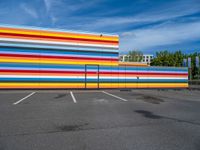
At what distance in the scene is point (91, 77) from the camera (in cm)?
2234

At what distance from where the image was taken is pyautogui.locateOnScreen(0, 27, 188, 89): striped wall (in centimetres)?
2003

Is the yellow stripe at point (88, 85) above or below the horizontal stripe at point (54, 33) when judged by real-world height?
below

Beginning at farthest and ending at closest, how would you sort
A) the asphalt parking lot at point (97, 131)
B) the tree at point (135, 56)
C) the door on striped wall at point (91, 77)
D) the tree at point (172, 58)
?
the tree at point (135, 56) < the tree at point (172, 58) < the door on striped wall at point (91, 77) < the asphalt parking lot at point (97, 131)

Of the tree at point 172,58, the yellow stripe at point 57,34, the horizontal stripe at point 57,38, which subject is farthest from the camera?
the tree at point 172,58

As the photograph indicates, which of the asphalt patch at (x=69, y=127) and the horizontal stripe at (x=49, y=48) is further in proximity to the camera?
the horizontal stripe at (x=49, y=48)

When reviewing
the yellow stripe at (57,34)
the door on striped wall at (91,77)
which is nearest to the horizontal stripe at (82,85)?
the door on striped wall at (91,77)

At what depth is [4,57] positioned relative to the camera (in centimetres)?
1983

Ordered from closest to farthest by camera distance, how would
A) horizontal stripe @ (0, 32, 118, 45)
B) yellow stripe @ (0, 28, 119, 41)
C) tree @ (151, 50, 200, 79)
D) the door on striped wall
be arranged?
horizontal stripe @ (0, 32, 118, 45) < yellow stripe @ (0, 28, 119, 41) < the door on striped wall < tree @ (151, 50, 200, 79)

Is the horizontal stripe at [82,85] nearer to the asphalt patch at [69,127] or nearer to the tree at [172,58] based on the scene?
the asphalt patch at [69,127]

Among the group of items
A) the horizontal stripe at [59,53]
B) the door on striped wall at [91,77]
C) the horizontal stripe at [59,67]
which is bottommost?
the door on striped wall at [91,77]

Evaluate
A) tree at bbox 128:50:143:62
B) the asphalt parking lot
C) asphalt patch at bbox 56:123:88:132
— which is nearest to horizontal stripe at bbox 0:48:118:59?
the asphalt parking lot

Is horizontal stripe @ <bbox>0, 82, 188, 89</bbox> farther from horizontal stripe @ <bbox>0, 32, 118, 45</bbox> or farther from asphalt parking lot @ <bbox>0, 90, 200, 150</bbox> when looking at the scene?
asphalt parking lot @ <bbox>0, 90, 200, 150</bbox>

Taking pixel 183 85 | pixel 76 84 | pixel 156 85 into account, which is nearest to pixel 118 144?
pixel 76 84

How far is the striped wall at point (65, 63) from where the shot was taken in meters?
20.0
